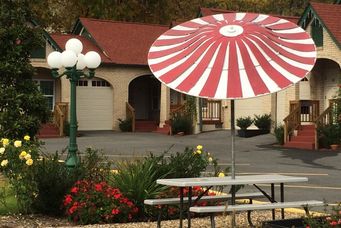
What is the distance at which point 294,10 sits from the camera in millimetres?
53125

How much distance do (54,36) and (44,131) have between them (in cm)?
628

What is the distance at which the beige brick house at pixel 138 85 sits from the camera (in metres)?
26.5

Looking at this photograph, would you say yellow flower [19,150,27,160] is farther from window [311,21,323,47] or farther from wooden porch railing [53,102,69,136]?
wooden porch railing [53,102,69,136]

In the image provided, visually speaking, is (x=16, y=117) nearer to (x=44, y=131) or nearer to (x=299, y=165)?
(x=299, y=165)

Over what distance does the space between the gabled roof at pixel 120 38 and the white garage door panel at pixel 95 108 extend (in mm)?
2036

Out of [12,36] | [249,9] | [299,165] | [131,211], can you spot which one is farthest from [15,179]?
[249,9]

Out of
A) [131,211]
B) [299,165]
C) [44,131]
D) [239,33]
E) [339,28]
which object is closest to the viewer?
[239,33]

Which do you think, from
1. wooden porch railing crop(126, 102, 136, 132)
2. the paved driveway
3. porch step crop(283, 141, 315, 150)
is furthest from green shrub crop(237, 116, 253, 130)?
wooden porch railing crop(126, 102, 136, 132)

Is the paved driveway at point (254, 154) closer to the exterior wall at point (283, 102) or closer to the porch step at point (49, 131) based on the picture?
the exterior wall at point (283, 102)

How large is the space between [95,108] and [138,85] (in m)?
4.71

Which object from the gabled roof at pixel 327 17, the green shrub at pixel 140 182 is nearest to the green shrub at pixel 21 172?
the green shrub at pixel 140 182

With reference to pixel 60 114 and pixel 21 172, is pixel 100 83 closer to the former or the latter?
pixel 60 114

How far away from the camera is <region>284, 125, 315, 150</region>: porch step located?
23.8m

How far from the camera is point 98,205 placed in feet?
30.5
